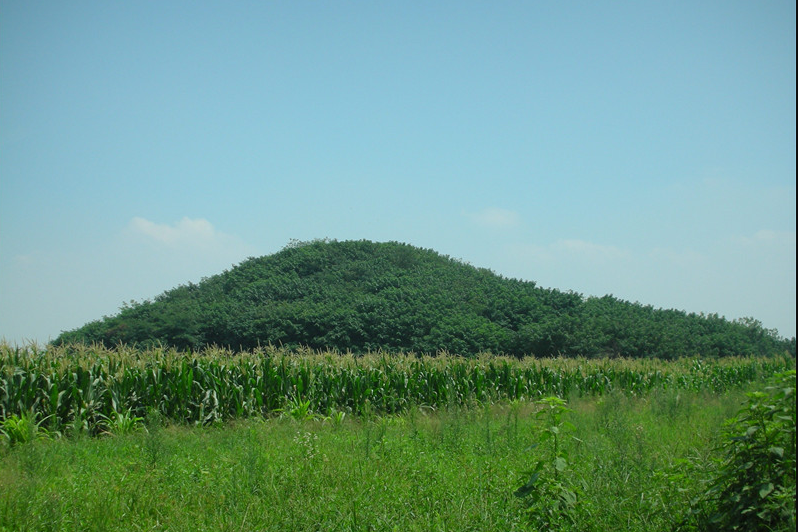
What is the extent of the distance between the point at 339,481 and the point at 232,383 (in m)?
7.34

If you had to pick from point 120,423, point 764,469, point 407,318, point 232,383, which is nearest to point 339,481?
point 764,469

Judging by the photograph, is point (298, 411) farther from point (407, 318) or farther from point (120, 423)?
point (407, 318)

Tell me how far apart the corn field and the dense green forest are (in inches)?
695

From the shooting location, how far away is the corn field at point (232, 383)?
10586 millimetres

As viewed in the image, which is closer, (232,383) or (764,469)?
(764,469)

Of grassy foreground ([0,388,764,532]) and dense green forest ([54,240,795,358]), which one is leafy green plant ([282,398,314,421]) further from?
dense green forest ([54,240,795,358])

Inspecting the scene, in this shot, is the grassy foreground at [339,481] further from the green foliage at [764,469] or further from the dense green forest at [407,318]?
the dense green forest at [407,318]

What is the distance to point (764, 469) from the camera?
4.04m

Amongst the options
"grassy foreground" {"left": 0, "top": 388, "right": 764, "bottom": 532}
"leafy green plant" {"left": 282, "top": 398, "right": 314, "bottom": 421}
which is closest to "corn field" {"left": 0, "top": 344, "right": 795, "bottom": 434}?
"leafy green plant" {"left": 282, "top": 398, "right": 314, "bottom": 421}

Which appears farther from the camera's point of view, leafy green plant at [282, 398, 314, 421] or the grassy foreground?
leafy green plant at [282, 398, 314, 421]

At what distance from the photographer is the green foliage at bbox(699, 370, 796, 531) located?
3799mm

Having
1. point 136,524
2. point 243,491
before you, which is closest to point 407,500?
Answer: point 243,491

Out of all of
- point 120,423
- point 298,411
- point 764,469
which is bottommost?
point 120,423

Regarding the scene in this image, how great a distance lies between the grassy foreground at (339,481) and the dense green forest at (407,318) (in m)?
25.8
